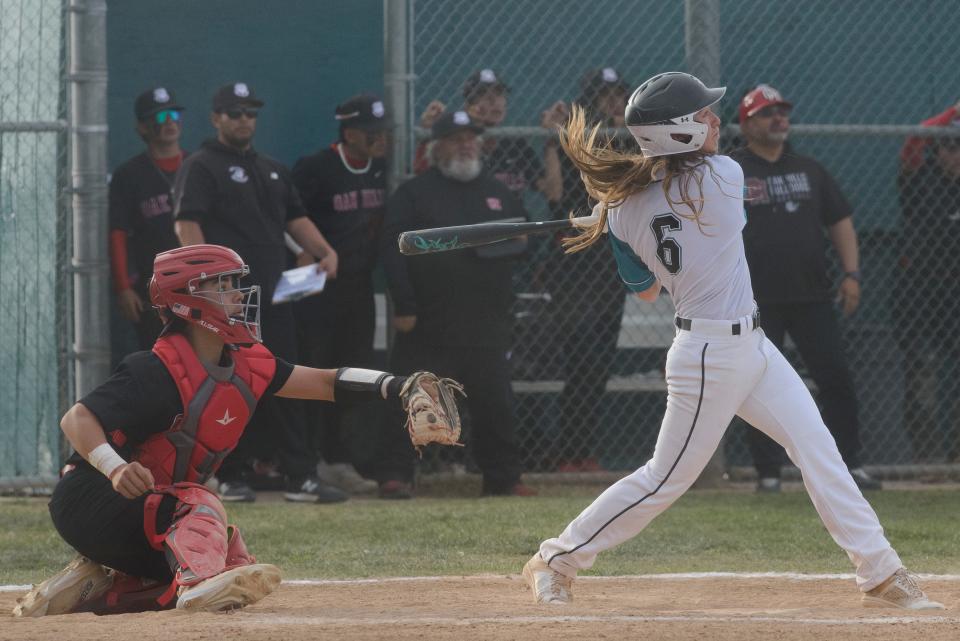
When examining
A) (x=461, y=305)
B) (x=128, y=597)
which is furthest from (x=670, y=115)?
(x=461, y=305)

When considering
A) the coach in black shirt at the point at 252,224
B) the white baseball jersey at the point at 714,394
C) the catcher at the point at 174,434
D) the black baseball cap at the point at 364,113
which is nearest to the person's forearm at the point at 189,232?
the coach in black shirt at the point at 252,224

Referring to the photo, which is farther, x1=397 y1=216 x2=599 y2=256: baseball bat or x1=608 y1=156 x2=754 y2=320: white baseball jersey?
x1=397 y1=216 x2=599 y2=256: baseball bat

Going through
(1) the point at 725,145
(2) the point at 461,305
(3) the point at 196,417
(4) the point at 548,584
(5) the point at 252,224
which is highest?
(1) the point at 725,145

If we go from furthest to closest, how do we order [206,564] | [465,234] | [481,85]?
[481,85], [465,234], [206,564]

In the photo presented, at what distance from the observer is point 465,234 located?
16.4ft

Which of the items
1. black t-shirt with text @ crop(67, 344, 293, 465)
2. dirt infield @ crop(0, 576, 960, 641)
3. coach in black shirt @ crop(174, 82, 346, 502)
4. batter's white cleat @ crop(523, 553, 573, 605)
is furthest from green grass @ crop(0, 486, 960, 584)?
black t-shirt with text @ crop(67, 344, 293, 465)

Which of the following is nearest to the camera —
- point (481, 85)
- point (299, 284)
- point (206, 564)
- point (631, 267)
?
point (206, 564)

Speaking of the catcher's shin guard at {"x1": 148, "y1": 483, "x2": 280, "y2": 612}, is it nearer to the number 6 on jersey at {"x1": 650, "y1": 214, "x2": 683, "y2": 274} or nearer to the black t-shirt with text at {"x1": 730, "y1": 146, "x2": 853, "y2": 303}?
the number 6 on jersey at {"x1": 650, "y1": 214, "x2": 683, "y2": 274}

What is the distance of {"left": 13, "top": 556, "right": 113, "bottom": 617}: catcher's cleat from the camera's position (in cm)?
474

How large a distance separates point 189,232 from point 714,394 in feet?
11.5

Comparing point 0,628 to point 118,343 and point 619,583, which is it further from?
point 118,343

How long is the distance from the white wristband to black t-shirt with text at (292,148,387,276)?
3610 millimetres

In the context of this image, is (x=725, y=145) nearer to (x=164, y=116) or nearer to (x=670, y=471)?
(x=164, y=116)

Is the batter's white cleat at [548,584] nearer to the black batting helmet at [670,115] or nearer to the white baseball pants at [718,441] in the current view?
the white baseball pants at [718,441]
